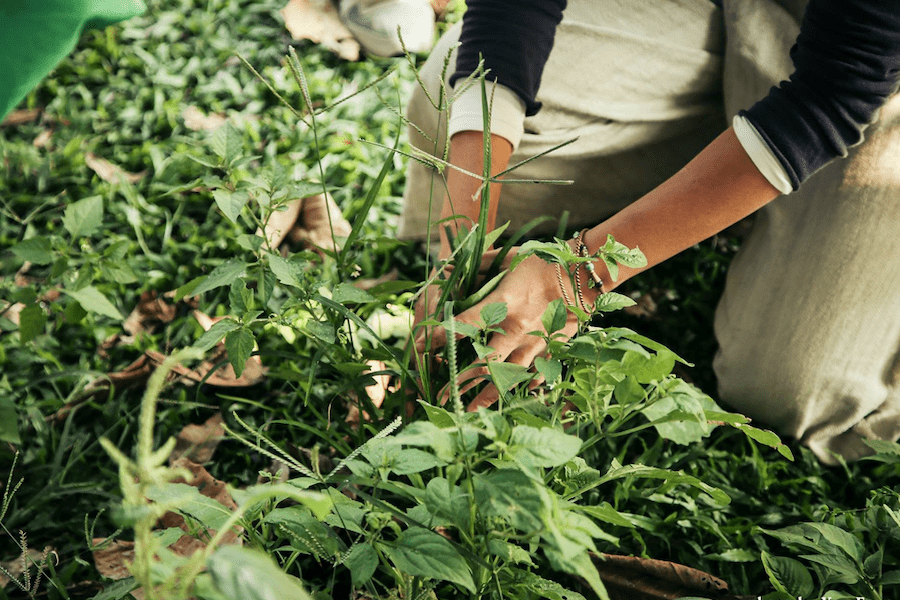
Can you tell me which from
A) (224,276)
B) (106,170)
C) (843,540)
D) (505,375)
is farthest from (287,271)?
Answer: (106,170)

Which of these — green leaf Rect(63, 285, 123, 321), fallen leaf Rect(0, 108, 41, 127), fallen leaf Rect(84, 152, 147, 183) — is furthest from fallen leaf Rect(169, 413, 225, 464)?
fallen leaf Rect(0, 108, 41, 127)

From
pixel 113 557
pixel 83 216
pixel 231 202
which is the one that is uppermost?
pixel 231 202

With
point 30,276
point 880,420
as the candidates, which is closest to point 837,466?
point 880,420

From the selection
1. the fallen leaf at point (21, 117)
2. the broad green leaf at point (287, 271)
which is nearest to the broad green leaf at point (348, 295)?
the broad green leaf at point (287, 271)

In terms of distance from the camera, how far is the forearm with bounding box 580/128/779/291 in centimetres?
100

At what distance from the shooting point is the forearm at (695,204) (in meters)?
1.00

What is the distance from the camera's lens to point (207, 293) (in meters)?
1.43

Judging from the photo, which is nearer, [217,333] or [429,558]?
[429,558]

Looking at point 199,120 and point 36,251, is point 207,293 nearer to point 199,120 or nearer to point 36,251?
point 36,251

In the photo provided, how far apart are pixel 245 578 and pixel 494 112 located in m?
0.99

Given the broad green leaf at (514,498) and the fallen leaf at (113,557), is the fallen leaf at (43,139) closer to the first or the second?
the fallen leaf at (113,557)

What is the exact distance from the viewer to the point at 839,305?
46.3 inches

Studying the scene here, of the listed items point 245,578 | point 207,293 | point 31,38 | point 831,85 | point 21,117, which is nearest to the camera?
point 245,578

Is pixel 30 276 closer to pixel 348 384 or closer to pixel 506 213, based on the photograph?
pixel 348 384
